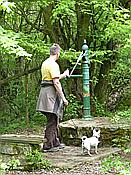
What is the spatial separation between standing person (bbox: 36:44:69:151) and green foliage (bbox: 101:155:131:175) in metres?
0.91

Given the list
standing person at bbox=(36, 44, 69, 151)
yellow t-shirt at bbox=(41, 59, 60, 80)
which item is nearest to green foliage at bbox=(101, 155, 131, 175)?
standing person at bbox=(36, 44, 69, 151)

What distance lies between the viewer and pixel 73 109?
9398 millimetres

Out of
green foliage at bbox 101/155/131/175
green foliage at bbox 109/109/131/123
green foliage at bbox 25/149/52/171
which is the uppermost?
green foliage at bbox 109/109/131/123

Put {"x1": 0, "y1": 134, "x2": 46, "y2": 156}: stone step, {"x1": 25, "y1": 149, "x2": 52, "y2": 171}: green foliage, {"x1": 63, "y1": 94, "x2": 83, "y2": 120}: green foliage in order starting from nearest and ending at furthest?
{"x1": 25, "y1": 149, "x2": 52, "y2": 171}: green foliage, {"x1": 0, "y1": 134, "x2": 46, "y2": 156}: stone step, {"x1": 63, "y1": 94, "x2": 83, "y2": 120}: green foliage

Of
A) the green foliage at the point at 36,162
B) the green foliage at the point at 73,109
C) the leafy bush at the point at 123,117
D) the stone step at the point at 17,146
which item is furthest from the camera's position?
the green foliage at the point at 73,109

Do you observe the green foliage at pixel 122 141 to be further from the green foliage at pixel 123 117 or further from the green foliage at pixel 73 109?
the green foliage at pixel 73 109

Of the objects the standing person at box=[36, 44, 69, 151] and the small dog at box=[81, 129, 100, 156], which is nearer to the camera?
the standing person at box=[36, 44, 69, 151]

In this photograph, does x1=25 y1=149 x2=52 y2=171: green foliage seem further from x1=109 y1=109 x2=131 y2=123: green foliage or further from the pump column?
x1=109 y1=109 x2=131 y2=123: green foliage

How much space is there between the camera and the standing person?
605cm

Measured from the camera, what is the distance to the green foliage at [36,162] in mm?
5688

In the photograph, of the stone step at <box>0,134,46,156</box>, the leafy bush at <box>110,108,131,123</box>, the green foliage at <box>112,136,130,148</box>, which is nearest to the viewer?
the stone step at <box>0,134,46,156</box>

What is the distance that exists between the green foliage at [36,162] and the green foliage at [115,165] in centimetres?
73

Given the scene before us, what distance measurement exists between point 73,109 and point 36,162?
12.1 feet

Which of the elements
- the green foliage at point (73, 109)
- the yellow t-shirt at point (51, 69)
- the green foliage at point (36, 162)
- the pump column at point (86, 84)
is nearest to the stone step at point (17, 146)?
the green foliage at point (36, 162)
